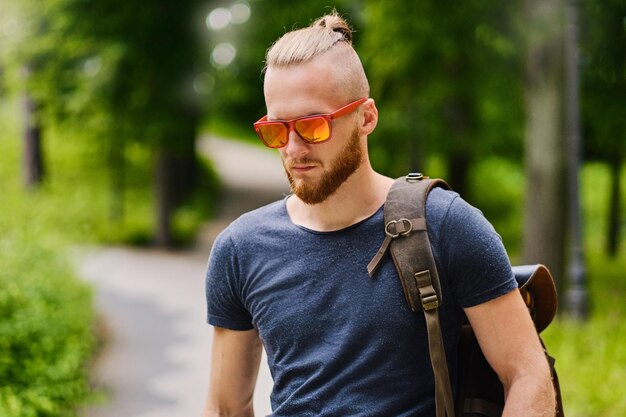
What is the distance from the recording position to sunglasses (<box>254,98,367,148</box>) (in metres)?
2.10

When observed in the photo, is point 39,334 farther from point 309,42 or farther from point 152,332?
point 309,42

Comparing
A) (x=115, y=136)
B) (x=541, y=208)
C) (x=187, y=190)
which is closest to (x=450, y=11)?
(x=541, y=208)

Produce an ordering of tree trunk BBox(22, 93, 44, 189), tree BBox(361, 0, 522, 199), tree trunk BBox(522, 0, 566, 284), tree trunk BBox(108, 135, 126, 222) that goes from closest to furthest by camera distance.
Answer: tree trunk BBox(522, 0, 566, 284) → tree BBox(361, 0, 522, 199) → tree trunk BBox(108, 135, 126, 222) → tree trunk BBox(22, 93, 44, 189)

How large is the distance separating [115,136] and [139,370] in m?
9.15

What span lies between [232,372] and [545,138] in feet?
31.5

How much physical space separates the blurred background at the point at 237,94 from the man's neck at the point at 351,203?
12.0 ft

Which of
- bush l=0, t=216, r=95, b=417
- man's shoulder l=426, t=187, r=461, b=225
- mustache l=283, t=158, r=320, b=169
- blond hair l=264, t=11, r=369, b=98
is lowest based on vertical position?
bush l=0, t=216, r=95, b=417

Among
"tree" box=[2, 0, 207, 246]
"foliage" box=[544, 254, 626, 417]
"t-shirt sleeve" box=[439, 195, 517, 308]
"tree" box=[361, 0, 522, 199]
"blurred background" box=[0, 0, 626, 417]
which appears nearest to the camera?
"t-shirt sleeve" box=[439, 195, 517, 308]

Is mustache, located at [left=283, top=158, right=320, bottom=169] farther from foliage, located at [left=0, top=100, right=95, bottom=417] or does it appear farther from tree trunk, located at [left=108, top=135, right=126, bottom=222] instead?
tree trunk, located at [left=108, top=135, right=126, bottom=222]

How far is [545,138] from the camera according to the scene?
11.3m

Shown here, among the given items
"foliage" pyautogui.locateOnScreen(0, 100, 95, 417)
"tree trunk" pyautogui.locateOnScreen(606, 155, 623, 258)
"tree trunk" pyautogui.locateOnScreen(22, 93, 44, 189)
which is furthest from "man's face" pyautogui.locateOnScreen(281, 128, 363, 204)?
"tree trunk" pyautogui.locateOnScreen(22, 93, 44, 189)

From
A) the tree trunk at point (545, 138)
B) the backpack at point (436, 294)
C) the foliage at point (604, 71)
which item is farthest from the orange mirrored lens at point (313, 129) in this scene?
the foliage at point (604, 71)

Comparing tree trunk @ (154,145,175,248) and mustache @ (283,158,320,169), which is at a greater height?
mustache @ (283,158,320,169)

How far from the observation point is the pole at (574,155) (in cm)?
1077
